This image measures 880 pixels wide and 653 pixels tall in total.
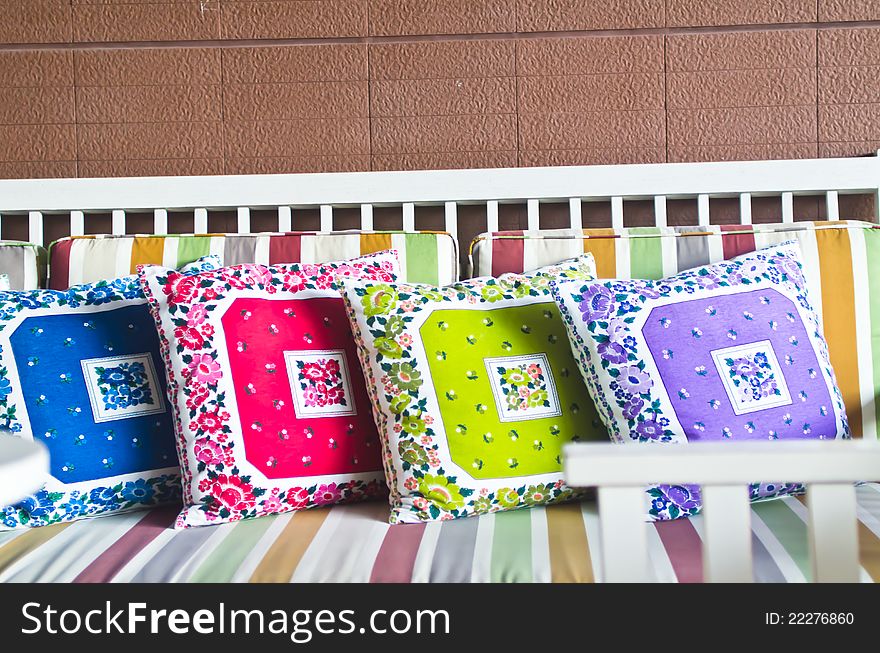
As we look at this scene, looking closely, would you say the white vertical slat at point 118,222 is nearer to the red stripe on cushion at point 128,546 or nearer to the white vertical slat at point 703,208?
the red stripe on cushion at point 128,546

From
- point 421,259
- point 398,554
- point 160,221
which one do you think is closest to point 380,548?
point 398,554

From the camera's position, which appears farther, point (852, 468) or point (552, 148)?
point (552, 148)

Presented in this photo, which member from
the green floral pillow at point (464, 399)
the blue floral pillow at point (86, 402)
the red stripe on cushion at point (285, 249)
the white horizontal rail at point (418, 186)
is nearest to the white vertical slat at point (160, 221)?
the white horizontal rail at point (418, 186)

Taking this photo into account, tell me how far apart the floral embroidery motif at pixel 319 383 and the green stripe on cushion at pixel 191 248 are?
382 mm

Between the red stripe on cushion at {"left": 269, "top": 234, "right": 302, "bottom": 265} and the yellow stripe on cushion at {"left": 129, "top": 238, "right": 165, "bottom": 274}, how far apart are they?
191 millimetres

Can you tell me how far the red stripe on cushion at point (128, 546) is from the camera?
2.65 ft

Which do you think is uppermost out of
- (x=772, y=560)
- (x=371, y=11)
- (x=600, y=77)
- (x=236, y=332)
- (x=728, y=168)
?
(x=371, y=11)

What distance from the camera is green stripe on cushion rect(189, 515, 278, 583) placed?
800 mm

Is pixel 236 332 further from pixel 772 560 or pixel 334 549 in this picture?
pixel 772 560

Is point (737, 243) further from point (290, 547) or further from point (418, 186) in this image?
Answer: point (290, 547)
